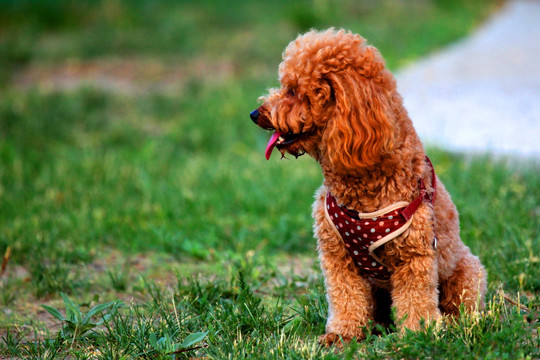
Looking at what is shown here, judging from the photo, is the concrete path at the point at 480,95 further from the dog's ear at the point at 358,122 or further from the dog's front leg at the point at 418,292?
the dog's ear at the point at 358,122

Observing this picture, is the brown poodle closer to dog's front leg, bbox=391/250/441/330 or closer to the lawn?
dog's front leg, bbox=391/250/441/330

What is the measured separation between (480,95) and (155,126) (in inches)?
171

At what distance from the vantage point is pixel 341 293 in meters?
3.30

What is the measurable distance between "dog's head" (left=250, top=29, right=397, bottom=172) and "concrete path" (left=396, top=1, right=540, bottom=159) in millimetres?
3825

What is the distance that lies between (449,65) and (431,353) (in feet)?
28.2

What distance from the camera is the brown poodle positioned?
9.78 ft

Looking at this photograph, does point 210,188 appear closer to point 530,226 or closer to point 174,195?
point 174,195

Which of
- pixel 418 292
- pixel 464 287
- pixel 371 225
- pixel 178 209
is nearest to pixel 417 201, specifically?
pixel 371 225

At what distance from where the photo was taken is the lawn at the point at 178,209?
10.7 ft

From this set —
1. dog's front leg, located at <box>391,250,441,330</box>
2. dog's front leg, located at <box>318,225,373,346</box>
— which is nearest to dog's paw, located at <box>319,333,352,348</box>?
dog's front leg, located at <box>318,225,373,346</box>

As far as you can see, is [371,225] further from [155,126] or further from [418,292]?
[155,126]

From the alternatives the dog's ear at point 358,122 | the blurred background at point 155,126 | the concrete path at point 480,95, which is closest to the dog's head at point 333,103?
the dog's ear at point 358,122

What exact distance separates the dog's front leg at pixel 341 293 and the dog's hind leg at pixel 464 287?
1.42 ft

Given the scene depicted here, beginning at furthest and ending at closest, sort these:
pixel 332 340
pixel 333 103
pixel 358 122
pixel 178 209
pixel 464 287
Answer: pixel 178 209
pixel 464 287
pixel 332 340
pixel 333 103
pixel 358 122
